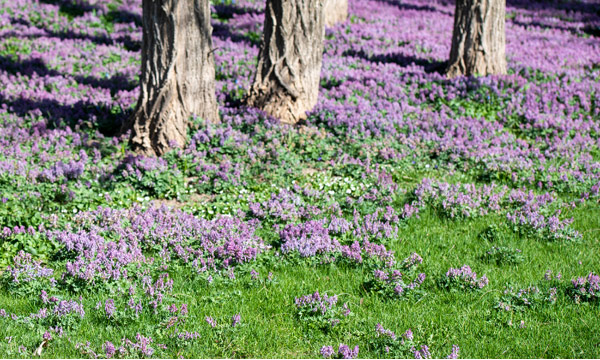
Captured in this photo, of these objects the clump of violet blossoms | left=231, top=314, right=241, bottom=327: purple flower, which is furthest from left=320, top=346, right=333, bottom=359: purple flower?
left=231, top=314, right=241, bottom=327: purple flower

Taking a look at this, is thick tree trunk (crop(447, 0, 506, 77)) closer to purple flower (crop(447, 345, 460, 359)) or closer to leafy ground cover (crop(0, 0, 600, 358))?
leafy ground cover (crop(0, 0, 600, 358))

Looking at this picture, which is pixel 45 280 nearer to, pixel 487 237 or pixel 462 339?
pixel 462 339

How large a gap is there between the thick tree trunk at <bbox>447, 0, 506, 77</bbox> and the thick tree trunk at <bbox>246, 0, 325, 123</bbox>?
3.56 metres

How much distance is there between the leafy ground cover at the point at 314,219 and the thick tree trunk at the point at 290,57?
1.69ft

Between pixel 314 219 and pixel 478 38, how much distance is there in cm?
690

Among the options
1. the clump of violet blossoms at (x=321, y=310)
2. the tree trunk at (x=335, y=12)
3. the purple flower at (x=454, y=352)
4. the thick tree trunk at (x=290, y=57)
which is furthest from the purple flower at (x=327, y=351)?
the tree trunk at (x=335, y=12)

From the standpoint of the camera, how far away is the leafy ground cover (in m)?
4.90

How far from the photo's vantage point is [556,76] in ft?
41.7

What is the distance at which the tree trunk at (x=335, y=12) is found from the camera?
18.0m

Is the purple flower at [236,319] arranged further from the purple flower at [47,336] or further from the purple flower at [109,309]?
the purple flower at [47,336]

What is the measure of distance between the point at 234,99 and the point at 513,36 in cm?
1024

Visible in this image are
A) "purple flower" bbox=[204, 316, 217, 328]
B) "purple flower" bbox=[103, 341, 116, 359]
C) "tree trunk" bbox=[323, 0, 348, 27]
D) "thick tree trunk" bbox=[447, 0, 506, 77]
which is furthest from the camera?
"tree trunk" bbox=[323, 0, 348, 27]

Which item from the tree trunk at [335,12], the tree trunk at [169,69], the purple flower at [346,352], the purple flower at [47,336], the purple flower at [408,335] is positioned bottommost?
the purple flower at [47,336]

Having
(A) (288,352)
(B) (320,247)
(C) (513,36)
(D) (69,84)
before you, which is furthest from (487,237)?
(C) (513,36)
